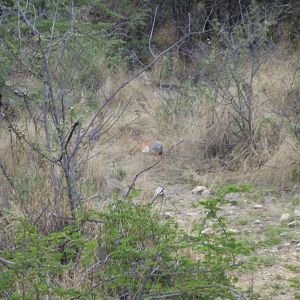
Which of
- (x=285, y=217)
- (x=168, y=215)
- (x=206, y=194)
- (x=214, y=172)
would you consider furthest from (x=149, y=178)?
(x=285, y=217)

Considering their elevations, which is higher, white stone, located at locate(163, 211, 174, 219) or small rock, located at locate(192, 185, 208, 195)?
white stone, located at locate(163, 211, 174, 219)

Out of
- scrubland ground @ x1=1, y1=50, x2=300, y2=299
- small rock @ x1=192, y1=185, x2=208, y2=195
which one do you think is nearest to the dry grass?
scrubland ground @ x1=1, y1=50, x2=300, y2=299

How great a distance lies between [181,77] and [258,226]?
6.06 metres

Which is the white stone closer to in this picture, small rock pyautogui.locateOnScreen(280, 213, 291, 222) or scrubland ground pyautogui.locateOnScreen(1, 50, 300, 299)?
scrubland ground pyautogui.locateOnScreen(1, 50, 300, 299)

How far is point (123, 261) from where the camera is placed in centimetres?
475

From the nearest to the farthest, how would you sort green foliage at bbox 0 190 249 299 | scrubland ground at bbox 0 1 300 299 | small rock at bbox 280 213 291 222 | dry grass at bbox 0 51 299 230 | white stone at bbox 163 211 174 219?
green foliage at bbox 0 190 249 299
scrubland ground at bbox 0 1 300 299
white stone at bbox 163 211 174 219
small rock at bbox 280 213 291 222
dry grass at bbox 0 51 299 230

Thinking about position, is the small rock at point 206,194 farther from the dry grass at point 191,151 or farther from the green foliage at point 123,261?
the green foliage at point 123,261

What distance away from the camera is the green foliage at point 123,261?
14.0 ft

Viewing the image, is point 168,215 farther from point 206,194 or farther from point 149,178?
point 149,178

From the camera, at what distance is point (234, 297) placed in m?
4.38

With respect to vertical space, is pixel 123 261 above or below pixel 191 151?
above

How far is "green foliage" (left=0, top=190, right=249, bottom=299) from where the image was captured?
426 cm

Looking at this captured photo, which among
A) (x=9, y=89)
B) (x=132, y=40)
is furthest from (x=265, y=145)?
(x=132, y=40)

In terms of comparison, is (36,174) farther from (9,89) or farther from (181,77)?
(181,77)
